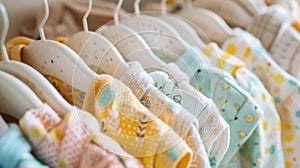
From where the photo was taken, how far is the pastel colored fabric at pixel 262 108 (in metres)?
0.83

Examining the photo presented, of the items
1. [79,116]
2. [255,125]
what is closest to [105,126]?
[79,116]

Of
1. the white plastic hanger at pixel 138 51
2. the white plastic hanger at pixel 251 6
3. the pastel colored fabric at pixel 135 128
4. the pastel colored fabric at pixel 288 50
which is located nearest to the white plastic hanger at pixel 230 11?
the white plastic hanger at pixel 251 6

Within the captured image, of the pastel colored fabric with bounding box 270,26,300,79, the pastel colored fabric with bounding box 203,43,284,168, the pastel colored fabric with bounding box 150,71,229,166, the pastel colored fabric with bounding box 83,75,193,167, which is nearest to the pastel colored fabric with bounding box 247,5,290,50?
the pastel colored fabric with bounding box 270,26,300,79

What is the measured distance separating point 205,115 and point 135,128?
0.13m

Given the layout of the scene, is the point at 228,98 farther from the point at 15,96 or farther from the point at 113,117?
the point at 15,96

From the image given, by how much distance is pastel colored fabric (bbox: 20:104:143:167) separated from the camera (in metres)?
0.58

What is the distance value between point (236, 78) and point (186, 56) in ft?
0.44

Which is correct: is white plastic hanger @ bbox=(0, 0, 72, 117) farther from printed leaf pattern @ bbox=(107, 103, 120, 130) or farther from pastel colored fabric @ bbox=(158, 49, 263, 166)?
pastel colored fabric @ bbox=(158, 49, 263, 166)

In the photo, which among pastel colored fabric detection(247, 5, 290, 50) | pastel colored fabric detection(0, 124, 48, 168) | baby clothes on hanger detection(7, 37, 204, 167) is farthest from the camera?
pastel colored fabric detection(247, 5, 290, 50)

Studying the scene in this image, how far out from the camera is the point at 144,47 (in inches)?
29.7

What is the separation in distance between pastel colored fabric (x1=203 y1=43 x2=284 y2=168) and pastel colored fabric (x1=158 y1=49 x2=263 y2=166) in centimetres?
4

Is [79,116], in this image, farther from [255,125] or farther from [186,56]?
[255,125]

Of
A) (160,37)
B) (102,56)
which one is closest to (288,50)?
(160,37)

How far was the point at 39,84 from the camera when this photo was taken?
0.64 metres
